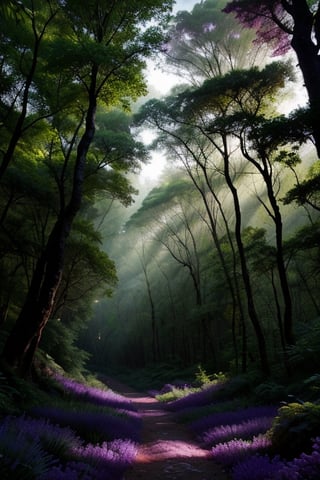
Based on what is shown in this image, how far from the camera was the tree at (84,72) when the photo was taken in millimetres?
6266

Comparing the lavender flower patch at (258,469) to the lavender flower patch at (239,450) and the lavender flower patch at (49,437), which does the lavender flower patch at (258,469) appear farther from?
the lavender flower patch at (49,437)

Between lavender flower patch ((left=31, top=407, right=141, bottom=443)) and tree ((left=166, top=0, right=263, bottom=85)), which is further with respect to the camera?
tree ((left=166, top=0, right=263, bottom=85))

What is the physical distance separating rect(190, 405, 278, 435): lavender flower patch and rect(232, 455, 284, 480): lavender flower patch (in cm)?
253

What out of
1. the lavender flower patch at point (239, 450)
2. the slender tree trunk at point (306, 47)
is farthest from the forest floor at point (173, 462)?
the slender tree trunk at point (306, 47)

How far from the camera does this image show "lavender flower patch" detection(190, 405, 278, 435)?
5805 millimetres

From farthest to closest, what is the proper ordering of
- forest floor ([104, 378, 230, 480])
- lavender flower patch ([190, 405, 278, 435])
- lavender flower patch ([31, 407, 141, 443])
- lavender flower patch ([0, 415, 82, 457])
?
lavender flower patch ([190, 405, 278, 435]) < lavender flower patch ([31, 407, 141, 443]) < forest floor ([104, 378, 230, 480]) < lavender flower patch ([0, 415, 82, 457])

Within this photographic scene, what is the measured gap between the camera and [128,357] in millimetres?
36344

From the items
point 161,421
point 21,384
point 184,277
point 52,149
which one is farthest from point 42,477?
point 184,277

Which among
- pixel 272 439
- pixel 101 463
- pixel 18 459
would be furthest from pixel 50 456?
pixel 272 439

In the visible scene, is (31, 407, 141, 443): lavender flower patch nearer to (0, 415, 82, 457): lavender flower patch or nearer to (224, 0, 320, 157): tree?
(0, 415, 82, 457): lavender flower patch

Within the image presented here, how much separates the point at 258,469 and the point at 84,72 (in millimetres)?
8361

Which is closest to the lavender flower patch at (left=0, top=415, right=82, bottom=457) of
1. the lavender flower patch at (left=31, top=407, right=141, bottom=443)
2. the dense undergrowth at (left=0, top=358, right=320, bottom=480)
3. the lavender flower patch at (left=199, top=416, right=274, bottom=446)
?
the dense undergrowth at (left=0, top=358, right=320, bottom=480)

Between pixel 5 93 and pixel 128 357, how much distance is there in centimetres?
3277

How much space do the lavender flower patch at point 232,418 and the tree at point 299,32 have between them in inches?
191
